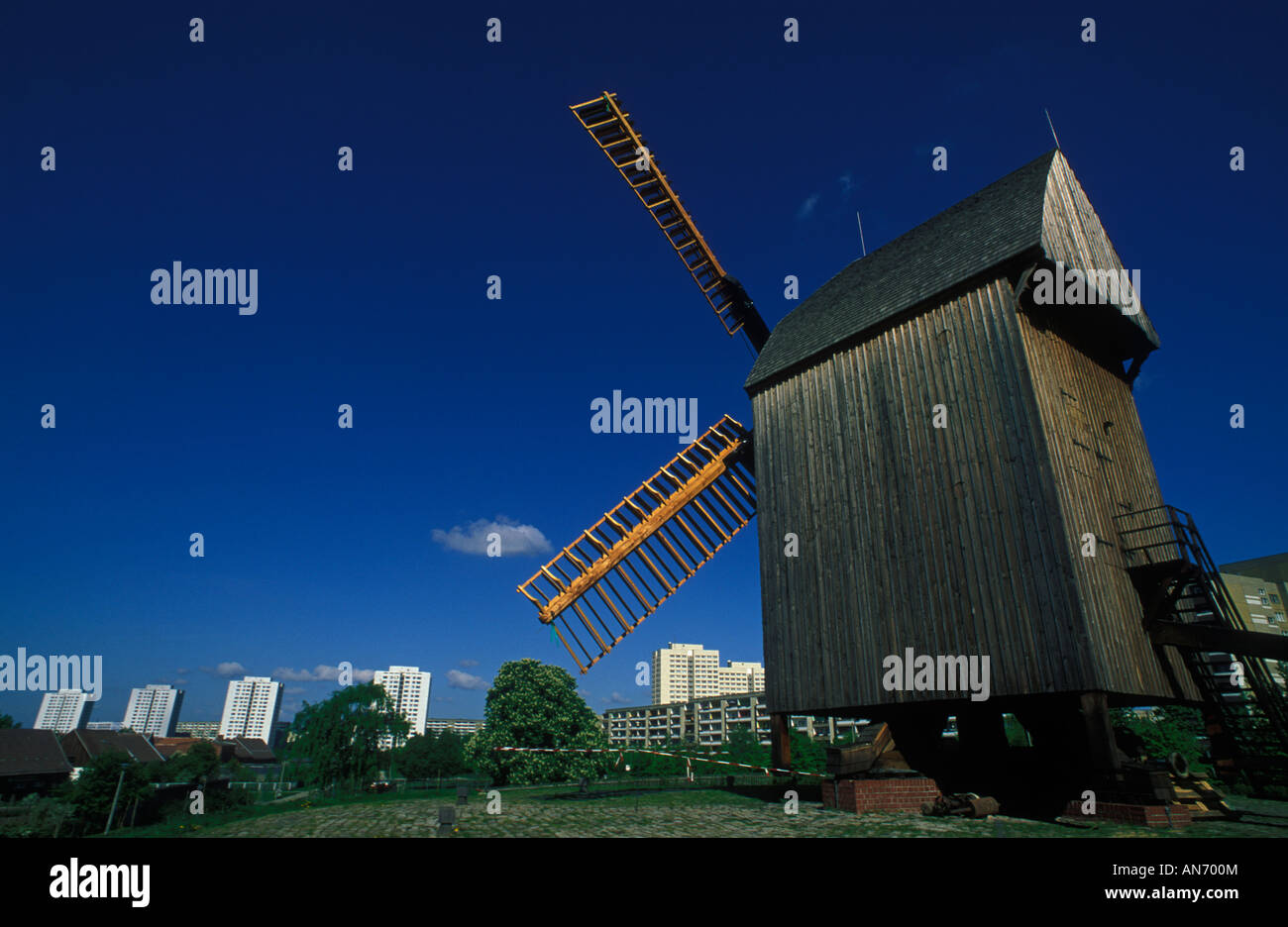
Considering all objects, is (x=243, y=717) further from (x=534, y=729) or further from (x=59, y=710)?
(x=534, y=729)

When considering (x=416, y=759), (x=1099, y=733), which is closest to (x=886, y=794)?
(x=1099, y=733)

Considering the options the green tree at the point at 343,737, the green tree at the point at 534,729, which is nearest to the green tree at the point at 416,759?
the green tree at the point at 343,737

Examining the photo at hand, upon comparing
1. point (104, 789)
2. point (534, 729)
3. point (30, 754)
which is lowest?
point (30, 754)

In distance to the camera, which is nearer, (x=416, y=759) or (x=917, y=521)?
(x=917, y=521)

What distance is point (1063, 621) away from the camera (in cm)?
1138

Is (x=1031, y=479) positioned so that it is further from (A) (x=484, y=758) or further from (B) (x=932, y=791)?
(A) (x=484, y=758)

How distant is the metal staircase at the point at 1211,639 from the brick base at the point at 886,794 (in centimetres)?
556

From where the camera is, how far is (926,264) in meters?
15.5

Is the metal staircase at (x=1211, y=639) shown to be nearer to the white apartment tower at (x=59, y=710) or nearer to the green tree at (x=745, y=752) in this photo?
the green tree at (x=745, y=752)

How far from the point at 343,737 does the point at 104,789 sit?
498 inches
